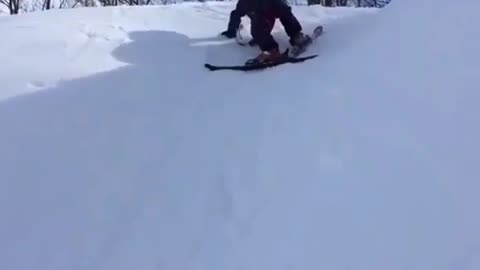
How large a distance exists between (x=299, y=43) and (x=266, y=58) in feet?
1.66

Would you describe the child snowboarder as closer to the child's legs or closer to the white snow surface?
the child's legs

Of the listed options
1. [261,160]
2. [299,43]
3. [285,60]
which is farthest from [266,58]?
[261,160]

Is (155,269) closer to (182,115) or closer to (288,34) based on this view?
(182,115)

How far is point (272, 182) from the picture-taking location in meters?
4.23

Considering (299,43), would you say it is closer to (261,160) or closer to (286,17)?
(286,17)

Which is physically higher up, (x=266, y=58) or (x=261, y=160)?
(x=266, y=58)

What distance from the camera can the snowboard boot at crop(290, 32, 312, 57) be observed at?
670 cm

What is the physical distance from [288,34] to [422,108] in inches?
116

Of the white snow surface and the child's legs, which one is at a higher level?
the child's legs

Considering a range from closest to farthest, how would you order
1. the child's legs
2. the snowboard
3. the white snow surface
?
the white snow surface
the snowboard
the child's legs

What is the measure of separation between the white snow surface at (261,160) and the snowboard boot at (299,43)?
0.16m

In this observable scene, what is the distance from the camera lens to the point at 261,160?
14.9ft

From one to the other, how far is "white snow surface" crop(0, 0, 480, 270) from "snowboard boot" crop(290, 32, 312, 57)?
16 centimetres

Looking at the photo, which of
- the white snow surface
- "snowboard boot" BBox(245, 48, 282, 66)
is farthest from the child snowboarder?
the white snow surface
